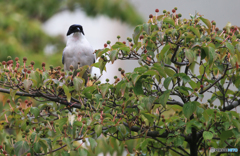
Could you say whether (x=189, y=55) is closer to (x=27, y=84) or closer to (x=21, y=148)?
(x=27, y=84)

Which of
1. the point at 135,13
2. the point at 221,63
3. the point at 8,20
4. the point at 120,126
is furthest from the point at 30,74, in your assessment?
the point at 135,13

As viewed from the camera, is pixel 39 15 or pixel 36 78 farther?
pixel 39 15

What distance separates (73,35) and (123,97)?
151 cm

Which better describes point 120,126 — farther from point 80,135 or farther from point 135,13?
point 135,13

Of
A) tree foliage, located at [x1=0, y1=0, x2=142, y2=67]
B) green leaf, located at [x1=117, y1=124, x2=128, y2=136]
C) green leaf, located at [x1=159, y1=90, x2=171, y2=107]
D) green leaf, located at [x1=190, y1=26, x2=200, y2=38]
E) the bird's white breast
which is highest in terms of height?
tree foliage, located at [x1=0, y1=0, x2=142, y2=67]

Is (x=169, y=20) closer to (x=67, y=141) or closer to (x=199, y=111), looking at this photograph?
(x=199, y=111)

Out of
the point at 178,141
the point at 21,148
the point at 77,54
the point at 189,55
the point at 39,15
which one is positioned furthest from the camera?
the point at 39,15

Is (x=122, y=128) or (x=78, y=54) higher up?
(x=78, y=54)

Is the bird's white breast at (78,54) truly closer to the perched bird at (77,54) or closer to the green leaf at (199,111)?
the perched bird at (77,54)

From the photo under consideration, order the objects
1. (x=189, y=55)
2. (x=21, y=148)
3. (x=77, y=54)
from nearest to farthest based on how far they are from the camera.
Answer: (x=189, y=55) → (x=21, y=148) → (x=77, y=54)

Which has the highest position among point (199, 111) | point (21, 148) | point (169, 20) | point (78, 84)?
point (169, 20)

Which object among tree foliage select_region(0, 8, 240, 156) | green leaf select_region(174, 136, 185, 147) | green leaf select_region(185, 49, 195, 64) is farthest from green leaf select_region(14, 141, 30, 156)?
green leaf select_region(185, 49, 195, 64)

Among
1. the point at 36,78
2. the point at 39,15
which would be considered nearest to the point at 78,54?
the point at 36,78

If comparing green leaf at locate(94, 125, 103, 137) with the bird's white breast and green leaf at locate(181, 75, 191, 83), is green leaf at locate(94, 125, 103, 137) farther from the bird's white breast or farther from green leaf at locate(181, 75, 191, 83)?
the bird's white breast
